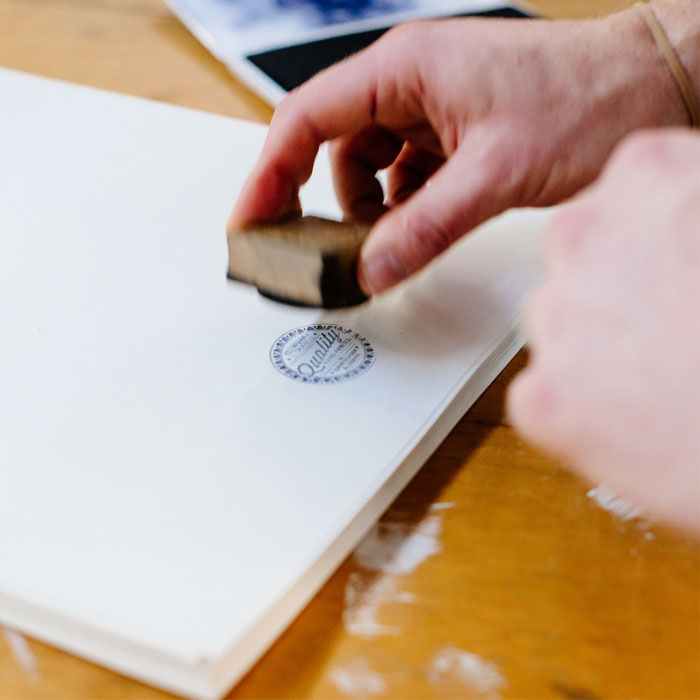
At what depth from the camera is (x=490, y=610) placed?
1.33 ft

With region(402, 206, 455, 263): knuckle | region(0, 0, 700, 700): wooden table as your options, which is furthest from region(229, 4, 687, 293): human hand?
region(0, 0, 700, 700): wooden table

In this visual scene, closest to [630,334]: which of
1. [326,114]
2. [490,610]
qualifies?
[490,610]

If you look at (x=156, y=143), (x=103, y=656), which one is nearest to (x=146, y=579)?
(x=103, y=656)

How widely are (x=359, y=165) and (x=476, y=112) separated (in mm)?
158

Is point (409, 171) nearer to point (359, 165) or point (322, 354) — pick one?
point (359, 165)

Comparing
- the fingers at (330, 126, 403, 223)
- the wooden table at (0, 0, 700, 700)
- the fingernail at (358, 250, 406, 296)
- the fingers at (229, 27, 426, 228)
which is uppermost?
the fingers at (229, 27, 426, 228)

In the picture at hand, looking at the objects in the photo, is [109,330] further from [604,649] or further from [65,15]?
[65,15]

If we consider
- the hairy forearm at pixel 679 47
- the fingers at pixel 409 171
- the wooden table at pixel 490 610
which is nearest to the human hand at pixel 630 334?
the wooden table at pixel 490 610

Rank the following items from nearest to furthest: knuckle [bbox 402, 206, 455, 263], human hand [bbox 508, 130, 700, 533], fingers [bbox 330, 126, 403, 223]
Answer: human hand [bbox 508, 130, 700, 533] < knuckle [bbox 402, 206, 455, 263] < fingers [bbox 330, 126, 403, 223]

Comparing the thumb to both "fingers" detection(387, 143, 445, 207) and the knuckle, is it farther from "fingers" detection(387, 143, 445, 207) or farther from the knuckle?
"fingers" detection(387, 143, 445, 207)

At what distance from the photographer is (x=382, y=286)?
497mm

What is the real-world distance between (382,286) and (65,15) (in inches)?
35.0

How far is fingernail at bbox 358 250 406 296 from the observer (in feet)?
1.60

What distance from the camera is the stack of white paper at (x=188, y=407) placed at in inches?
15.1
